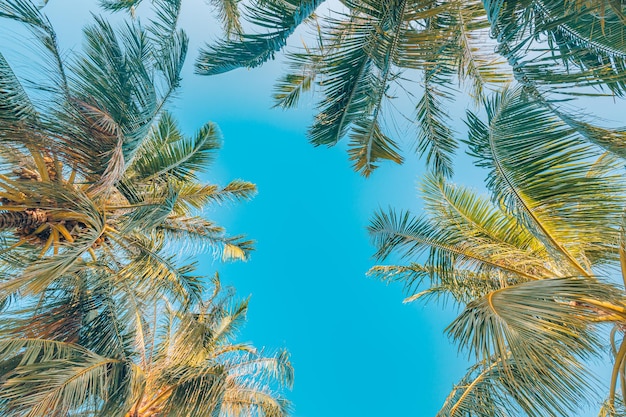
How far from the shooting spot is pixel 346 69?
436 centimetres

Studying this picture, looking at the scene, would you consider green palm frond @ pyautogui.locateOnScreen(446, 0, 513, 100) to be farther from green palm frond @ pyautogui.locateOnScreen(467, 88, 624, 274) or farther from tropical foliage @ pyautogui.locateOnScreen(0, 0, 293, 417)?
tropical foliage @ pyautogui.locateOnScreen(0, 0, 293, 417)

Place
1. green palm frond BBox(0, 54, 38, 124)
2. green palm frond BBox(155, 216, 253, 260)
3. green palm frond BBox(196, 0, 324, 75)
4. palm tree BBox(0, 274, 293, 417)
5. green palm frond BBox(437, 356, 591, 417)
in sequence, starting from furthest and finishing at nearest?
green palm frond BBox(155, 216, 253, 260), palm tree BBox(0, 274, 293, 417), green palm frond BBox(0, 54, 38, 124), green palm frond BBox(196, 0, 324, 75), green palm frond BBox(437, 356, 591, 417)

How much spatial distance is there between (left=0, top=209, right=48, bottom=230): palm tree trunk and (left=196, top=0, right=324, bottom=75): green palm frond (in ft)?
Answer: 9.07

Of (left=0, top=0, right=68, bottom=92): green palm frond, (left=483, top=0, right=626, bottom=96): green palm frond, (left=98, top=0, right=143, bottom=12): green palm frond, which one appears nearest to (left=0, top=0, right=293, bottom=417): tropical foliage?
(left=0, top=0, right=68, bottom=92): green palm frond

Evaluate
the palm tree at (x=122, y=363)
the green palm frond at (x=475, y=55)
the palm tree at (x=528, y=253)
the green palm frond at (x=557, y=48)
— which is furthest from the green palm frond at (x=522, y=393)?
the green palm frond at (x=475, y=55)

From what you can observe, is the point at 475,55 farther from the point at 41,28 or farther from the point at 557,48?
the point at 41,28

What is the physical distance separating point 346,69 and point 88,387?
4893 millimetres

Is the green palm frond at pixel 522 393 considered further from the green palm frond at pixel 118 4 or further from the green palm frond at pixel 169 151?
the green palm frond at pixel 118 4

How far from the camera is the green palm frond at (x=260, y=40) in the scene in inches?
144

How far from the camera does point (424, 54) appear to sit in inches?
155

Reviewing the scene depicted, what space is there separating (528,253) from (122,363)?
551 centimetres

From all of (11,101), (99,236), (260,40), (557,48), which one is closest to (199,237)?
(99,236)

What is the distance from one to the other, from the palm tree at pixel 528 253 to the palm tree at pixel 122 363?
2.99 m

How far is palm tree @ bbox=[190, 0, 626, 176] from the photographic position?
10.4 feet
